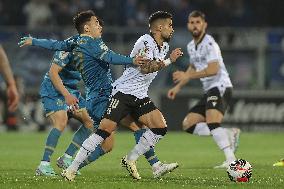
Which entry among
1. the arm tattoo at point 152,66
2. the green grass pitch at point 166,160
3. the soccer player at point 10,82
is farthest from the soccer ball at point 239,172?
the soccer player at point 10,82

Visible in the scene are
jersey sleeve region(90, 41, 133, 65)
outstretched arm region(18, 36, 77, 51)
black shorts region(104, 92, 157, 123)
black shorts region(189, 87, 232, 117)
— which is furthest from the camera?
black shorts region(189, 87, 232, 117)

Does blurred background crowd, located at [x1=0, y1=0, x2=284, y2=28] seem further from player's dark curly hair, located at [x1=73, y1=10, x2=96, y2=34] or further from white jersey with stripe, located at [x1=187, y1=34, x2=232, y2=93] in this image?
player's dark curly hair, located at [x1=73, y1=10, x2=96, y2=34]

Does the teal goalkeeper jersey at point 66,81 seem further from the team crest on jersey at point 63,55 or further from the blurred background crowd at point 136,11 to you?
the blurred background crowd at point 136,11

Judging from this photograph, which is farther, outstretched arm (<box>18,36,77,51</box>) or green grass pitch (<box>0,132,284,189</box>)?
outstretched arm (<box>18,36,77,51</box>)

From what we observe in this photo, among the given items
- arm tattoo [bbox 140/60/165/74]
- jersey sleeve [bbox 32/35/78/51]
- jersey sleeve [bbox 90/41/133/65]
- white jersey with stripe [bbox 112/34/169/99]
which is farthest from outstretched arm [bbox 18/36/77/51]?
arm tattoo [bbox 140/60/165/74]

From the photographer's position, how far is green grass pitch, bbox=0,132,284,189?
439 inches

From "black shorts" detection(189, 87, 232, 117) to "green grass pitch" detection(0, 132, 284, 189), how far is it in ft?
3.04

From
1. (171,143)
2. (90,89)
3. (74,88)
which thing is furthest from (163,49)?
(171,143)

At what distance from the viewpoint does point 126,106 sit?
11.9 m

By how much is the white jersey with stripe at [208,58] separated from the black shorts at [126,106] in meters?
3.11

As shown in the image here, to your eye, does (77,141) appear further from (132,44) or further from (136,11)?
(136,11)

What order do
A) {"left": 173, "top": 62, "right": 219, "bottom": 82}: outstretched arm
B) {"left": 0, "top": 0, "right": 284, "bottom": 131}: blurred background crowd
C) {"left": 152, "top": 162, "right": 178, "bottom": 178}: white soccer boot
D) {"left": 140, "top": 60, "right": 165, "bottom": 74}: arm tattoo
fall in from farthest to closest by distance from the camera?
{"left": 0, "top": 0, "right": 284, "bottom": 131}: blurred background crowd < {"left": 173, "top": 62, "right": 219, "bottom": 82}: outstretched arm < {"left": 152, "top": 162, "right": 178, "bottom": 178}: white soccer boot < {"left": 140, "top": 60, "right": 165, "bottom": 74}: arm tattoo

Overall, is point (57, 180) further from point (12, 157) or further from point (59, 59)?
point (12, 157)

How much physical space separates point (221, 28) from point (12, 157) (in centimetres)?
1063
